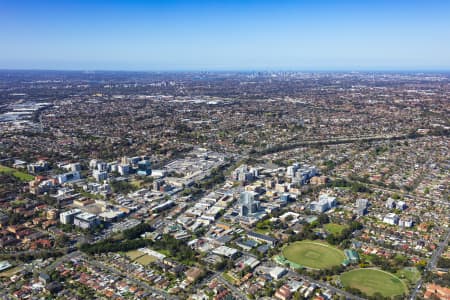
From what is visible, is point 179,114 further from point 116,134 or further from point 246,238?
point 246,238

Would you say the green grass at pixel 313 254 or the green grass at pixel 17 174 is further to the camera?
the green grass at pixel 17 174

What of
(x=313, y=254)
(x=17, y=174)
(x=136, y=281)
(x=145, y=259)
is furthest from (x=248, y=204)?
(x=17, y=174)

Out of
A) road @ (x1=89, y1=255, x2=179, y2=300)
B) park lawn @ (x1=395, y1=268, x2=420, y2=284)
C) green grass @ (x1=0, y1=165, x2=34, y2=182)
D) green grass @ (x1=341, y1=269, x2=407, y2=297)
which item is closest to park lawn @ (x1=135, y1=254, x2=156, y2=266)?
road @ (x1=89, y1=255, x2=179, y2=300)

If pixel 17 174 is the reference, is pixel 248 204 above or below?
above

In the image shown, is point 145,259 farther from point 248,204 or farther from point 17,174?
point 17,174

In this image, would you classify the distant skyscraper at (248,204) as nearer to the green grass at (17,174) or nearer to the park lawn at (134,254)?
the park lawn at (134,254)

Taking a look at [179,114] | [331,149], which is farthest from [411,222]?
[179,114]

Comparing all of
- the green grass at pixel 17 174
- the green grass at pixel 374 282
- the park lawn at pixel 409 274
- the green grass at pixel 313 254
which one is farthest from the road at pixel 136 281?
the green grass at pixel 17 174

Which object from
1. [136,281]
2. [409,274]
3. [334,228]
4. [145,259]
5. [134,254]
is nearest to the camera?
[136,281]
